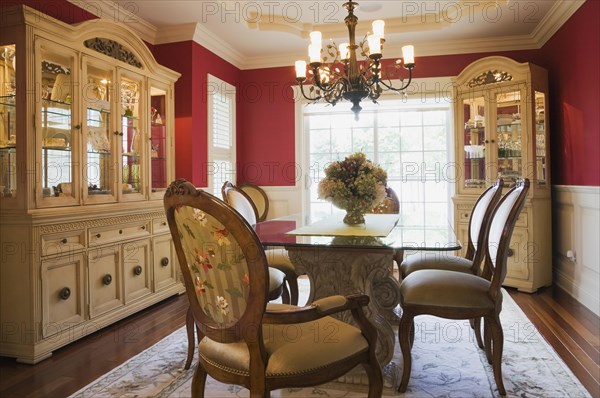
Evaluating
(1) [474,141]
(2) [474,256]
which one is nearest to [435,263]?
(2) [474,256]

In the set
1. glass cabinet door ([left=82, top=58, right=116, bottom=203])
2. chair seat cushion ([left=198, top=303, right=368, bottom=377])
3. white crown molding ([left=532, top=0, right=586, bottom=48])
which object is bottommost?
chair seat cushion ([left=198, top=303, right=368, bottom=377])

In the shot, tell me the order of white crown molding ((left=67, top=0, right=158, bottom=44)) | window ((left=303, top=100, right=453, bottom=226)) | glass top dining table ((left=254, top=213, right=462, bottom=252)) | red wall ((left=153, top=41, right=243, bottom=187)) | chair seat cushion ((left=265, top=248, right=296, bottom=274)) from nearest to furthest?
glass top dining table ((left=254, top=213, right=462, bottom=252))
chair seat cushion ((left=265, top=248, right=296, bottom=274))
white crown molding ((left=67, top=0, right=158, bottom=44))
red wall ((left=153, top=41, right=243, bottom=187))
window ((left=303, top=100, right=453, bottom=226))

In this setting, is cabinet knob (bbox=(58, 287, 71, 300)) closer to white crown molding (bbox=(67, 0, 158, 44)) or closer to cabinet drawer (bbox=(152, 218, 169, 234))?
cabinet drawer (bbox=(152, 218, 169, 234))

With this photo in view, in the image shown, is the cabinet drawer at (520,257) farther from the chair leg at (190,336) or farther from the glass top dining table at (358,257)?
the chair leg at (190,336)

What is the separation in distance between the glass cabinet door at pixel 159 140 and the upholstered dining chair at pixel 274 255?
971 mm

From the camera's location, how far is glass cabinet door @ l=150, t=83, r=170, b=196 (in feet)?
12.2

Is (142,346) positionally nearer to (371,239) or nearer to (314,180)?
(371,239)

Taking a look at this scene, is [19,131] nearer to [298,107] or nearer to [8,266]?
[8,266]

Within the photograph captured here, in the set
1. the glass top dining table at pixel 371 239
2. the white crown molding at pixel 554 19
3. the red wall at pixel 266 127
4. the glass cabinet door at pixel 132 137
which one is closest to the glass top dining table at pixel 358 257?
the glass top dining table at pixel 371 239

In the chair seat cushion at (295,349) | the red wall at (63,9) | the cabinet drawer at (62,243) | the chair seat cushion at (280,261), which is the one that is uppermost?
the red wall at (63,9)

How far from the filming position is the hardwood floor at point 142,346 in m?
2.20

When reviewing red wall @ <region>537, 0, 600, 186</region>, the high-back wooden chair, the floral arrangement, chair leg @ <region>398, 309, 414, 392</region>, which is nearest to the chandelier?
the floral arrangement

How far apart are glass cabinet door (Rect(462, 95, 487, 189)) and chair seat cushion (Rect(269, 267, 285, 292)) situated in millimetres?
2608

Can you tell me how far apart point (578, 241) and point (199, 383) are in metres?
3.51
